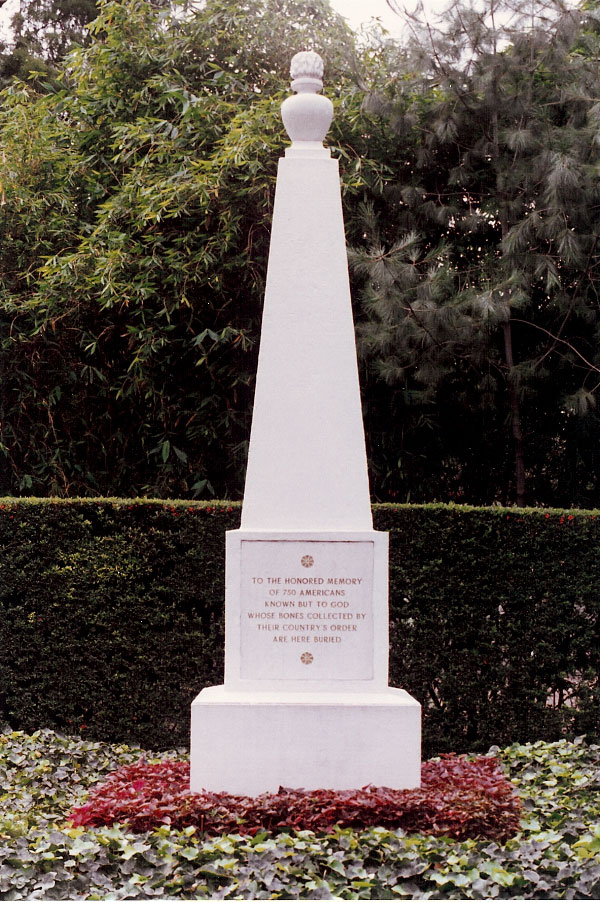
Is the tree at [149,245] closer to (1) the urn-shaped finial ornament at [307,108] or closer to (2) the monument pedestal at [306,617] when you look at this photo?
(1) the urn-shaped finial ornament at [307,108]

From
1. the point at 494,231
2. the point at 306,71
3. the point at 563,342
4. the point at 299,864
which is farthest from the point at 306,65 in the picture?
the point at 299,864

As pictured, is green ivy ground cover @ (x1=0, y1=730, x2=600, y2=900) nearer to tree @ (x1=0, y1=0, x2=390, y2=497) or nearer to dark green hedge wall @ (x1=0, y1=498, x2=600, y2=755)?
dark green hedge wall @ (x1=0, y1=498, x2=600, y2=755)

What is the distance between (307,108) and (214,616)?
3.81 m

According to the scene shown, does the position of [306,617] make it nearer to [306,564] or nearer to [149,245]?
[306,564]

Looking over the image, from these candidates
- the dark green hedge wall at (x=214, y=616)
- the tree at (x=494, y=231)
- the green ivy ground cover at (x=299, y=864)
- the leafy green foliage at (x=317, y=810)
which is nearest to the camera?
the green ivy ground cover at (x=299, y=864)

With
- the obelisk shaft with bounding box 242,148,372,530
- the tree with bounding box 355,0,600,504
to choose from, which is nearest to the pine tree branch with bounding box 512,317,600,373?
the tree with bounding box 355,0,600,504

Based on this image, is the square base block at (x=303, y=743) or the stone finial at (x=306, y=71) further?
the stone finial at (x=306, y=71)

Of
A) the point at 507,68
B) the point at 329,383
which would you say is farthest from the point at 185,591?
the point at 507,68

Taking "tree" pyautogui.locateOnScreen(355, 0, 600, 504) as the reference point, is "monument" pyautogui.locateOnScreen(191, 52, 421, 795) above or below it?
below

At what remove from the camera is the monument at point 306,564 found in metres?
4.96

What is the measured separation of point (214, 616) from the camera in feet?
22.9

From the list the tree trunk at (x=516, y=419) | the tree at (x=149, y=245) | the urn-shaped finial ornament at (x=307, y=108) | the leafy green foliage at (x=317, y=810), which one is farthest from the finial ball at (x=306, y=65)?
the leafy green foliage at (x=317, y=810)

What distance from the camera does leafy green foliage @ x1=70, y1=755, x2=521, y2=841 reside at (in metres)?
Result: 4.39

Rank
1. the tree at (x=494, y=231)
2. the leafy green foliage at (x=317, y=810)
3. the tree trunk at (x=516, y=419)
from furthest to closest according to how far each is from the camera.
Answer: the tree trunk at (x=516, y=419) → the tree at (x=494, y=231) → the leafy green foliage at (x=317, y=810)
